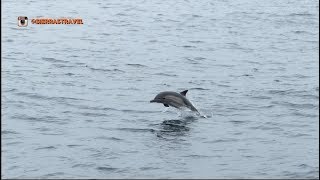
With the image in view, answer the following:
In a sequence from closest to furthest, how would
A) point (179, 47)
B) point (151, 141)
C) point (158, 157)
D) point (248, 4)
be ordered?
point (158, 157) → point (151, 141) → point (179, 47) → point (248, 4)

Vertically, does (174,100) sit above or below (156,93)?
below

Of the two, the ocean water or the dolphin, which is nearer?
the ocean water

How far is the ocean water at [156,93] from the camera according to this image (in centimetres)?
2000

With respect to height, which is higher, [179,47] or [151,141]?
[179,47]

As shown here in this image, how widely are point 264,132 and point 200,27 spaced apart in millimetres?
23579

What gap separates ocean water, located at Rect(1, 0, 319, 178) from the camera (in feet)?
65.6

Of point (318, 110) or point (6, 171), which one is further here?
point (318, 110)

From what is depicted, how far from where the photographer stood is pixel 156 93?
28.0m

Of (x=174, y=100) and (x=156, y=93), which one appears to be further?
(x=156, y=93)

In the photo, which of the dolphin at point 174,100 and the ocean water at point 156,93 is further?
the dolphin at point 174,100

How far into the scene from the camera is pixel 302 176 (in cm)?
1861

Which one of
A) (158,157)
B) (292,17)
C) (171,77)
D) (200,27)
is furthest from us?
(292,17)

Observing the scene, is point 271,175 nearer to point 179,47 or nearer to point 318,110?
point 318,110

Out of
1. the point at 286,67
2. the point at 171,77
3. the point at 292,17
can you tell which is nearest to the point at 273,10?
the point at 292,17
